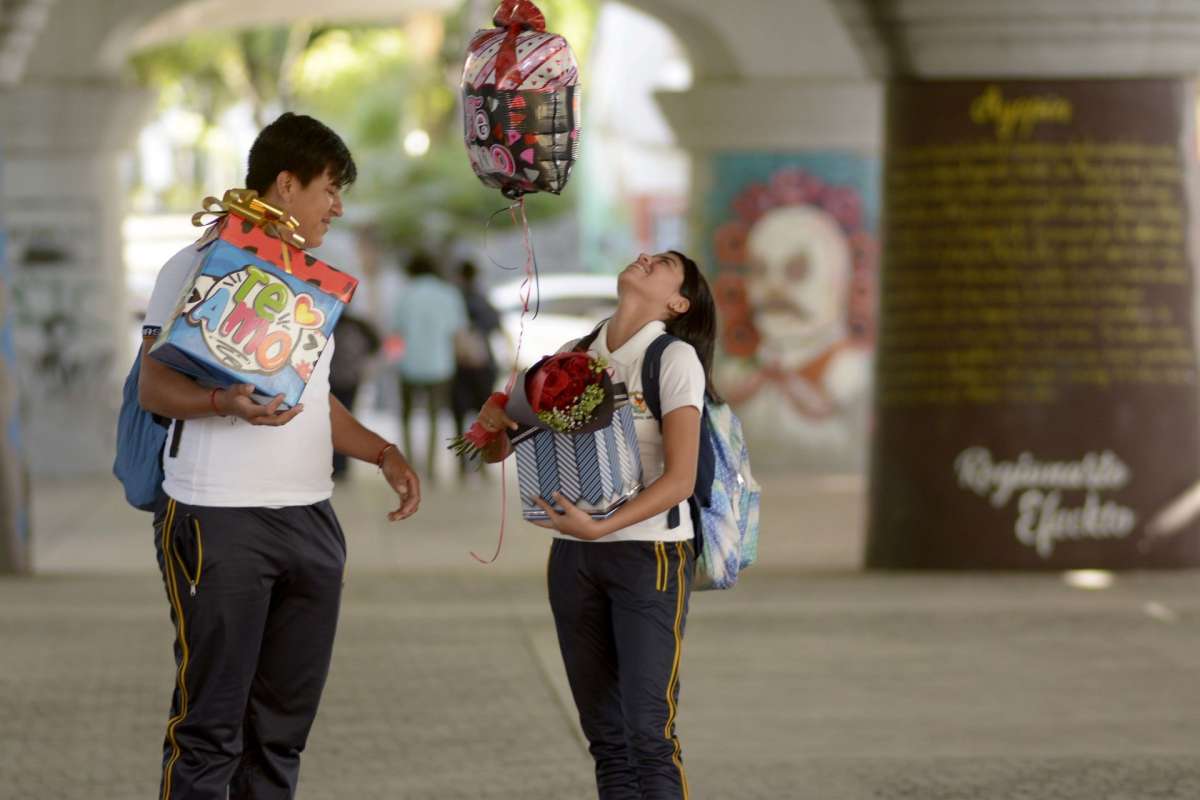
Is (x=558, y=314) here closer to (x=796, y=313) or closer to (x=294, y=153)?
(x=796, y=313)

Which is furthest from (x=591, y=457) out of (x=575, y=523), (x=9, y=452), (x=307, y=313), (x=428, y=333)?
(x=428, y=333)

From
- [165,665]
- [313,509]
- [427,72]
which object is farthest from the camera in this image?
[427,72]

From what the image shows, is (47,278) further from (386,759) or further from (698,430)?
(698,430)

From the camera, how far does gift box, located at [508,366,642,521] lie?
4402 millimetres

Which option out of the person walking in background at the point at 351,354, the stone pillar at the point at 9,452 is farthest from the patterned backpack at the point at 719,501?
the person walking in background at the point at 351,354

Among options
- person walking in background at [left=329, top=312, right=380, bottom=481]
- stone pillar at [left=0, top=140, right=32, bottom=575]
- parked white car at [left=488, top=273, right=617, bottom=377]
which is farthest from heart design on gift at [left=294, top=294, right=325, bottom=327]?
parked white car at [left=488, top=273, right=617, bottom=377]

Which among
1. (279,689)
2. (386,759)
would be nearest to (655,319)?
(279,689)

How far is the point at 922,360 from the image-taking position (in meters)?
10.4

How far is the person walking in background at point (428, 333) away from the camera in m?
15.8

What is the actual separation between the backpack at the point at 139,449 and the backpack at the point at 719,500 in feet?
3.26

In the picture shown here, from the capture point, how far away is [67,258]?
16.0 meters

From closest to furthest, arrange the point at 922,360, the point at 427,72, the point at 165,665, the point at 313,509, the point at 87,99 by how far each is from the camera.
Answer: the point at 313,509 → the point at 165,665 → the point at 922,360 → the point at 87,99 → the point at 427,72

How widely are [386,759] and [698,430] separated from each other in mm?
2217

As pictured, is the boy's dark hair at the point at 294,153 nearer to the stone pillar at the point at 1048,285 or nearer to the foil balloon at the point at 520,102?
the foil balloon at the point at 520,102
